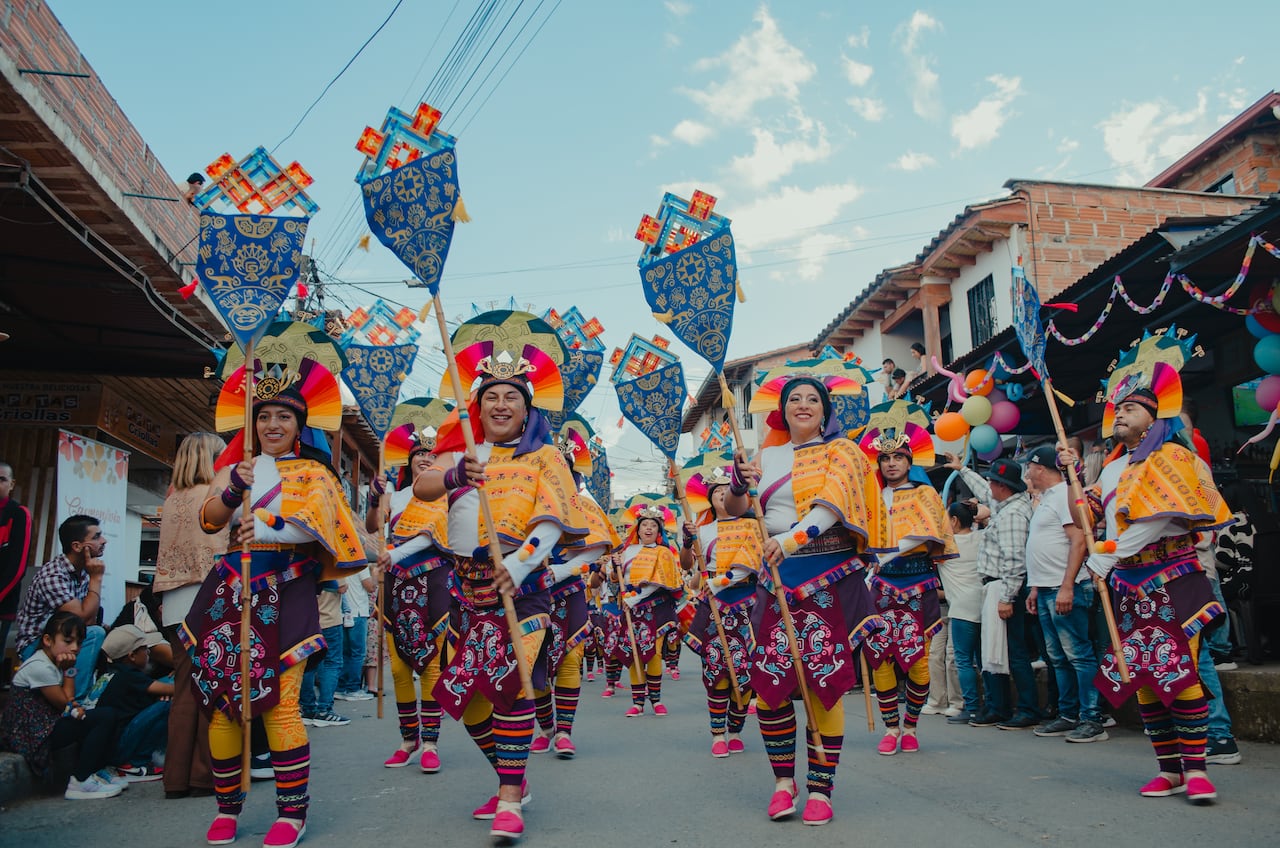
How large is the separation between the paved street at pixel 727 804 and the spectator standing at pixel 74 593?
3.22 feet

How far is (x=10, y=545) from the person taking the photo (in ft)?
21.0

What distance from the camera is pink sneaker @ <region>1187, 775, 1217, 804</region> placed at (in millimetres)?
4723

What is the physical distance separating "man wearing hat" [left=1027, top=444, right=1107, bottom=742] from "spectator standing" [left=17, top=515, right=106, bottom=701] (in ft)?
21.0

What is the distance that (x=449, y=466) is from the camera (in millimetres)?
5152

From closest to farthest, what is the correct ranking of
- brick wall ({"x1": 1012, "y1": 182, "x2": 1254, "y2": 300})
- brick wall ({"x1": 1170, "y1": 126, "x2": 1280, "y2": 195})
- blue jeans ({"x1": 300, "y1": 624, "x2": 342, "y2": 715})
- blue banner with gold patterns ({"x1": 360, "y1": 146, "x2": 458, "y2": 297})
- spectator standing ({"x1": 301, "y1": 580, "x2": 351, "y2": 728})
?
blue banner with gold patterns ({"x1": 360, "y1": 146, "x2": 458, "y2": 297})
spectator standing ({"x1": 301, "y1": 580, "x2": 351, "y2": 728})
blue jeans ({"x1": 300, "y1": 624, "x2": 342, "y2": 715})
brick wall ({"x1": 1170, "y1": 126, "x2": 1280, "y2": 195})
brick wall ({"x1": 1012, "y1": 182, "x2": 1254, "y2": 300})

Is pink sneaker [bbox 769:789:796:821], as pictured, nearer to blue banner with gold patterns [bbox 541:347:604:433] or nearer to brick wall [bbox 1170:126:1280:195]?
blue banner with gold patterns [bbox 541:347:604:433]

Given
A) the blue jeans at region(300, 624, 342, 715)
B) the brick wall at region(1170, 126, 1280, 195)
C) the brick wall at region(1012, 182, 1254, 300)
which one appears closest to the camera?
the blue jeans at region(300, 624, 342, 715)

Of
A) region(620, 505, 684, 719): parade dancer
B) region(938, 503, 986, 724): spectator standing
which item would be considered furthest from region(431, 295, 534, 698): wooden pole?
region(620, 505, 684, 719): parade dancer

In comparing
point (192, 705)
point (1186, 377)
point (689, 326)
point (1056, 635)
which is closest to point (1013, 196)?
point (1186, 377)

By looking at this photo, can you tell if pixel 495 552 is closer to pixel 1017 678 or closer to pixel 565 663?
pixel 565 663

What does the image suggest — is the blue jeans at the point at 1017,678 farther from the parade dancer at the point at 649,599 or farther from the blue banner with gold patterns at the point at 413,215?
the blue banner with gold patterns at the point at 413,215

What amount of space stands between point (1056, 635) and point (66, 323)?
8567mm

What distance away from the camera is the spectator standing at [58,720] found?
5.70m

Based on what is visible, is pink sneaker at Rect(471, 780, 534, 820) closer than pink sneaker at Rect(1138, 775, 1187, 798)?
Yes
